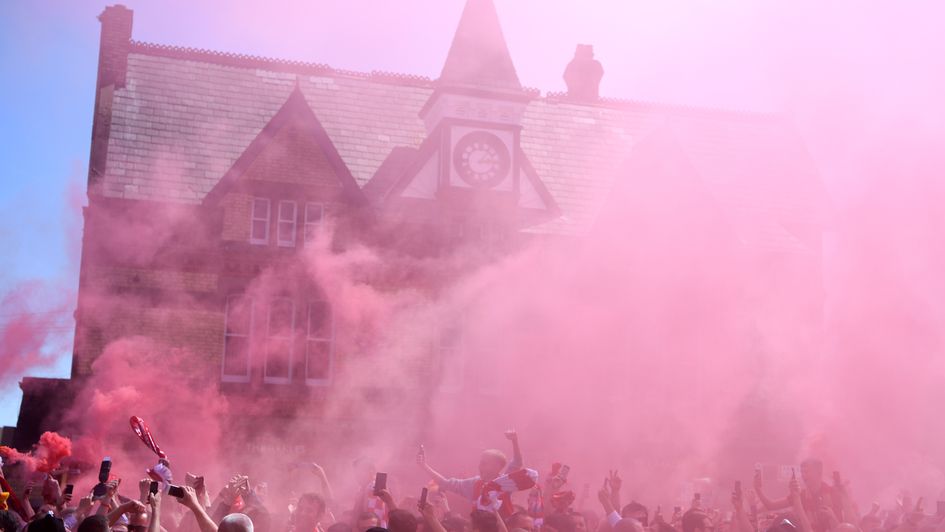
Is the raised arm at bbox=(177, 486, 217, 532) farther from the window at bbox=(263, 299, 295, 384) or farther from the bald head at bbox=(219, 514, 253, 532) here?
the window at bbox=(263, 299, 295, 384)

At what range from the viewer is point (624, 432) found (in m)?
25.0

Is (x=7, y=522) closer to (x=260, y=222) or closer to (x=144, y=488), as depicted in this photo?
(x=144, y=488)

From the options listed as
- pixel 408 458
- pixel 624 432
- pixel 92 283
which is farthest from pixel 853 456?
pixel 92 283

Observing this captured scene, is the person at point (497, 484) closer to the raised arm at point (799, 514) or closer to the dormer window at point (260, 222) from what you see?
the raised arm at point (799, 514)

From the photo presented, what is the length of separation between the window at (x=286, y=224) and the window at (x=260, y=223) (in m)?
0.32

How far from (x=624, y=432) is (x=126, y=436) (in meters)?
11.2

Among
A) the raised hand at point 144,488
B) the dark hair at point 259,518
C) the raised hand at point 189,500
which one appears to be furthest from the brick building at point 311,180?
the raised hand at point 189,500

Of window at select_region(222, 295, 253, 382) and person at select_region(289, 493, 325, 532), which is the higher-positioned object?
window at select_region(222, 295, 253, 382)

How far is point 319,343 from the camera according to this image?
24266mm

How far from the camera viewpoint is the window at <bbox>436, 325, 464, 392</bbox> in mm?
25000

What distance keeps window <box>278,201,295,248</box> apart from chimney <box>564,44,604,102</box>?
33.4ft

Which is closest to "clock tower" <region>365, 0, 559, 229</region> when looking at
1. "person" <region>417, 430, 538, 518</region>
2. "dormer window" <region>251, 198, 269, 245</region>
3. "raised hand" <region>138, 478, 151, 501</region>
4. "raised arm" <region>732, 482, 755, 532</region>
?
"dormer window" <region>251, 198, 269, 245</region>

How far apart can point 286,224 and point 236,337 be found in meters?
2.94

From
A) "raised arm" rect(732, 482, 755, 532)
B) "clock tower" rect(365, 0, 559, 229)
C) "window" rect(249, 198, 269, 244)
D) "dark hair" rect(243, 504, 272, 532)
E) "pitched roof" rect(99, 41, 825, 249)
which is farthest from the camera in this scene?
"clock tower" rect(365, 0, 559, 229)
